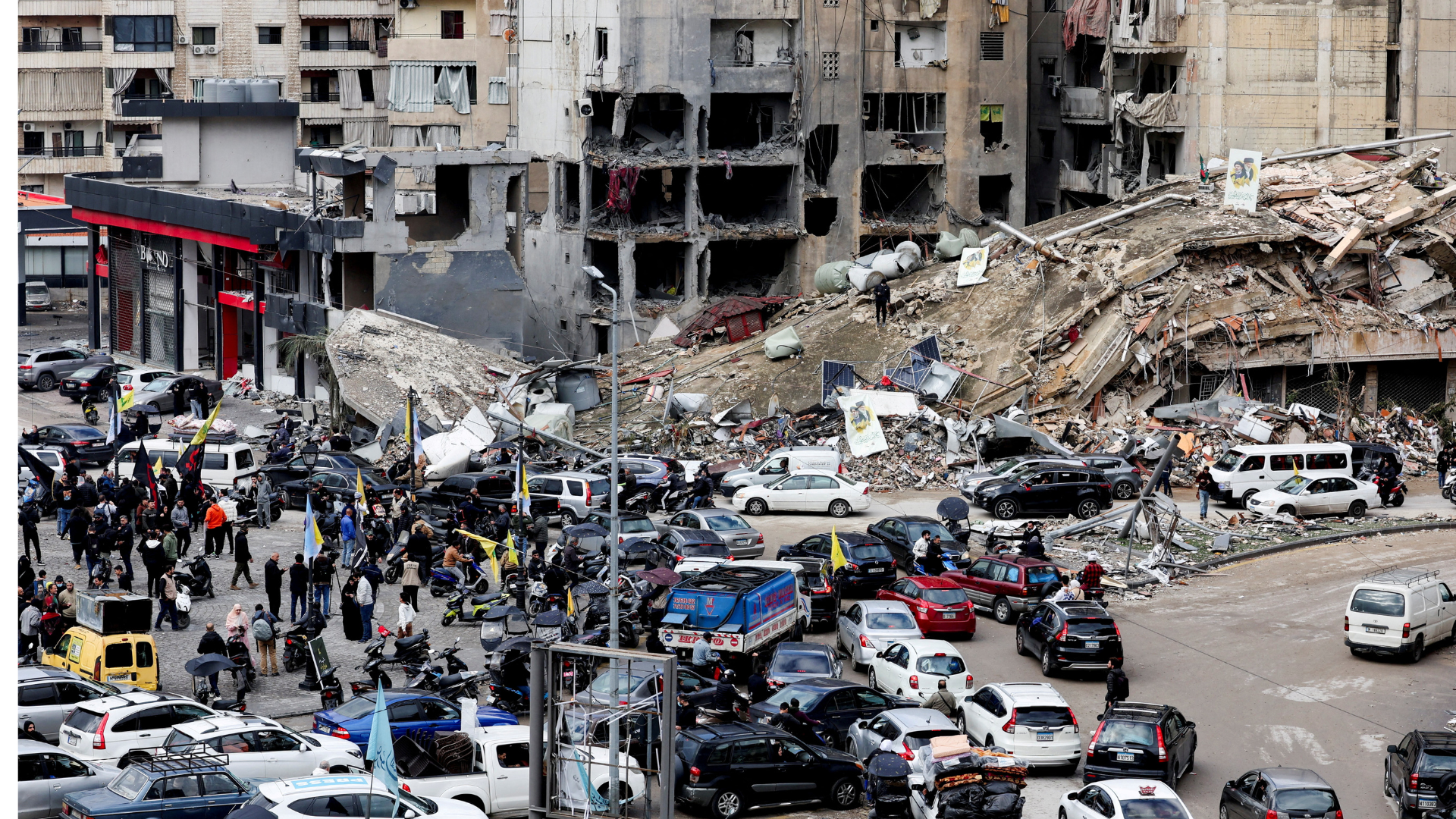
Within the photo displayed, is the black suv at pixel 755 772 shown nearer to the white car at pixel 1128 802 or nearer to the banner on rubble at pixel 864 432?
the white car at pixel 1128 802

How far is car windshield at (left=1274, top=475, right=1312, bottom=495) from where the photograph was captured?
4438 cm

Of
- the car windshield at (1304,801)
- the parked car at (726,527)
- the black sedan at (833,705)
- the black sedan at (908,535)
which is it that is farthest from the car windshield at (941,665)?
the parked car at (726,527)

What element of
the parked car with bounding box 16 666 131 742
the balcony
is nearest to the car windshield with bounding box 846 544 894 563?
the parked car with bounding box 16 666 131 742

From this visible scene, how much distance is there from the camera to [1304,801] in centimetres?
2308

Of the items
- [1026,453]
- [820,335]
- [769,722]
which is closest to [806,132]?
[820,335]

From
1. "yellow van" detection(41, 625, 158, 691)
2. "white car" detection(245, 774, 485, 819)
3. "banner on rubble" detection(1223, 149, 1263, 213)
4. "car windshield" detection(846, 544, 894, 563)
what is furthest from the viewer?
"banner on rubble" detection(1223, 149, 1263, 213)

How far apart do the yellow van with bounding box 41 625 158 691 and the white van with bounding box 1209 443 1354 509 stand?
2672 cm

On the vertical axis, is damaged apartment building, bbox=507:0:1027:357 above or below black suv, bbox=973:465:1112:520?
above

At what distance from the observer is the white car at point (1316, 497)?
44281 millimetres

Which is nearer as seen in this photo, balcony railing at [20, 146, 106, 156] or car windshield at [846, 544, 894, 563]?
car windshield at [846, 544, 894, 563]

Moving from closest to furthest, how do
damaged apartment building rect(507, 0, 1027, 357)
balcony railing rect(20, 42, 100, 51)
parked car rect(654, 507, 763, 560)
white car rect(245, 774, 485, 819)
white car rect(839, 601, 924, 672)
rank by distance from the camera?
white car rect(245, 774, 485, 819) → white car rect(839, 601, 924, 672) → parked car rect(654, 507, 763, 560) → damaged apartment building rect(507, 0, 1027, 357) → balcony railing rect(20, 42, 100, 51)

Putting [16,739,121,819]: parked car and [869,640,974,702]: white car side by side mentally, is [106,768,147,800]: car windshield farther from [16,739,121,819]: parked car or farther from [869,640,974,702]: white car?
[869,640,974,702]: white car

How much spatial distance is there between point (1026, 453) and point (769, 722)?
23.3m

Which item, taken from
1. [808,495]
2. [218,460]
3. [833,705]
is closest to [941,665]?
[833,705]
